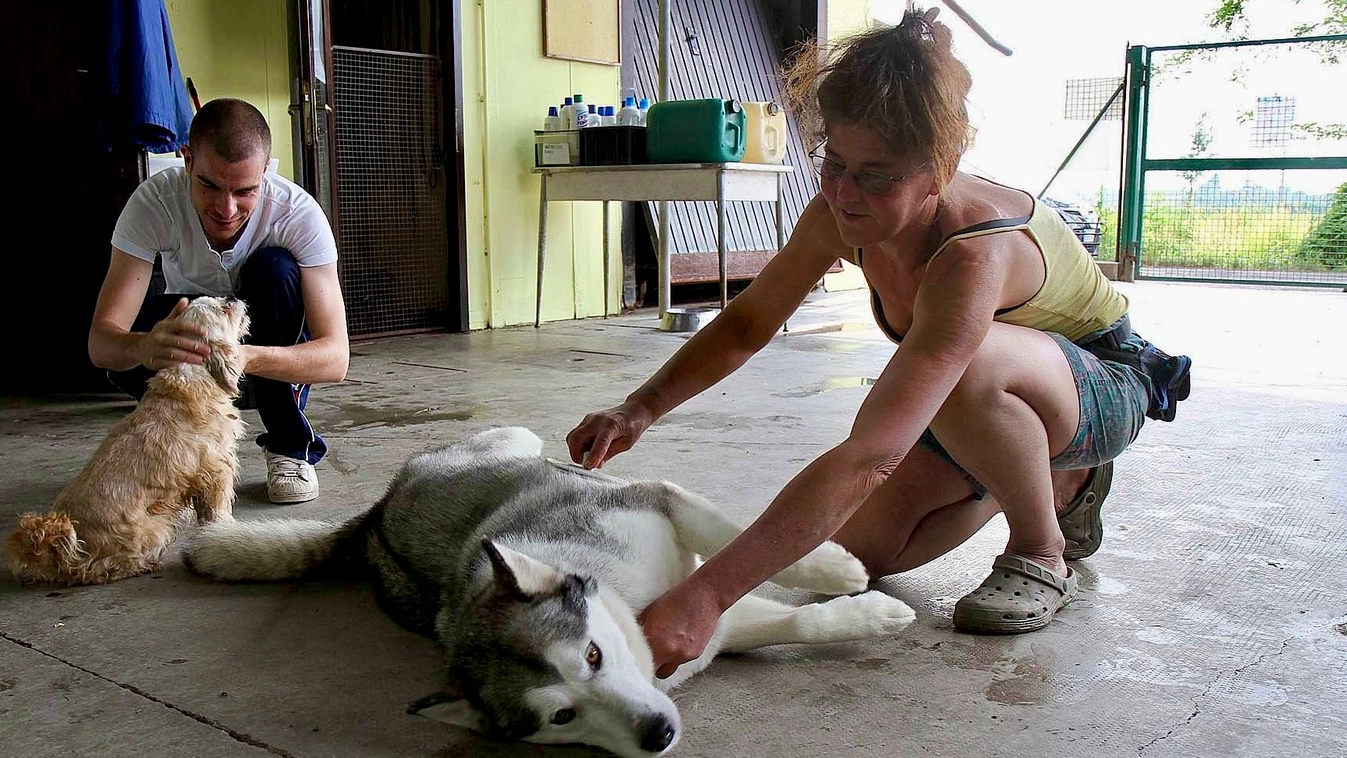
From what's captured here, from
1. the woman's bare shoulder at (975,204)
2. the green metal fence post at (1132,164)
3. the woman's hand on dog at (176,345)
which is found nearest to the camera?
the woman's bare shoulder at (975,204)

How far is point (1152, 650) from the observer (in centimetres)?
190

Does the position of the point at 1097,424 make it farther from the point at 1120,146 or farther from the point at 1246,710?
the point at 1120,146

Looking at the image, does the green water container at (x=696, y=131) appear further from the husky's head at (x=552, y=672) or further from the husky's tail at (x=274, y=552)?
the husky's head at (x=552, y=672)

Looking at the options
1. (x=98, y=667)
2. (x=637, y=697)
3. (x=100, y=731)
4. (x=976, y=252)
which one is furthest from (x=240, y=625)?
(x=976, y=252)

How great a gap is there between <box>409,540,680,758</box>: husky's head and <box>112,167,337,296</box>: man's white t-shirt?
1841 mm

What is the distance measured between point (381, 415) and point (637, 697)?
9.26 ft

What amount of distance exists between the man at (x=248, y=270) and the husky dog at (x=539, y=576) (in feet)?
1.94

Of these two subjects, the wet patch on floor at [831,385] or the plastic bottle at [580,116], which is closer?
the wet patch on floor at [831,385]

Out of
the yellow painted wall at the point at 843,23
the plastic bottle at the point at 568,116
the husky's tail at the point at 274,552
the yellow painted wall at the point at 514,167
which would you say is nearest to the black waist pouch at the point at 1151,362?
the husky's tail at the point at 274,552

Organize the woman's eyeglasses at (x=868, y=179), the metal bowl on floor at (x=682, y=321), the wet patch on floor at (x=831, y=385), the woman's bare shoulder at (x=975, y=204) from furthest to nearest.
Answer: the metal bowl on floor at (x=682, y=321) < the wet patch on floor at (x=831, y=385) < the woman's bare shoulder at (x=975, y=204) < the woman's eyeglasses at (x=868, y=179)

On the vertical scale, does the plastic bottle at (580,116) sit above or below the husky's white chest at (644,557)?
above

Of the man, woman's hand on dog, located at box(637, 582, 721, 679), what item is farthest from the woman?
the man

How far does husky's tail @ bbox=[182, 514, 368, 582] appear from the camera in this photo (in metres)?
2.34

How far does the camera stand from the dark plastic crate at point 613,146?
20.9ft
